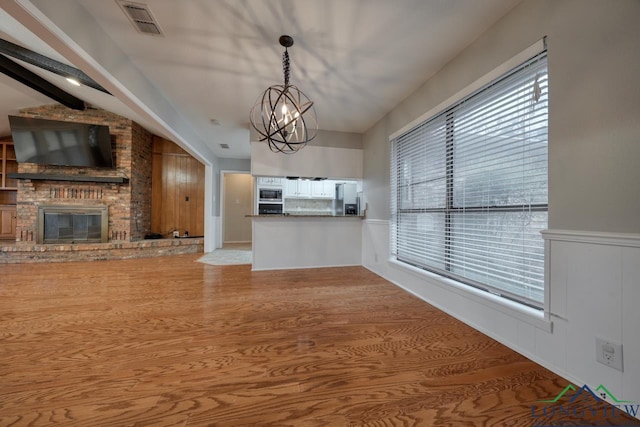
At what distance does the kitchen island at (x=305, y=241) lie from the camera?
392 centimetres

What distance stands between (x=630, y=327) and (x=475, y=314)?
907 millimetres

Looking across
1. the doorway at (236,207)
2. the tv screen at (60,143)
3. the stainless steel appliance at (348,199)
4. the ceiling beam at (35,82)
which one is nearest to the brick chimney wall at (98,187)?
the tv screen at (60,143)

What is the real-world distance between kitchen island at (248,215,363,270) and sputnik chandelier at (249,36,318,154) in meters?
1.22

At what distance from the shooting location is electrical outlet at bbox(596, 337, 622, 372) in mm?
1151

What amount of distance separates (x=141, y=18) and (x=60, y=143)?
4845mm

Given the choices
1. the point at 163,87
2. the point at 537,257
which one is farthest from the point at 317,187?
the point at 537,257

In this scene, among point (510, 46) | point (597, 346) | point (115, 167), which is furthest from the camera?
point (115, 167)

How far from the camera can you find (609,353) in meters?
1.18

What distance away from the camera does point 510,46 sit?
171 cm

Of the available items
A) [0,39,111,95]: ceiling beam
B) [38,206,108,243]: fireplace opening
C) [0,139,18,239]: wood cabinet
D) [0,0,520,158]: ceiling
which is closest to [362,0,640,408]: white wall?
[0,0,520,158]: ceiling

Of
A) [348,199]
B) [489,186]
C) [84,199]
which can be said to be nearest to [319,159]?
[348,199]

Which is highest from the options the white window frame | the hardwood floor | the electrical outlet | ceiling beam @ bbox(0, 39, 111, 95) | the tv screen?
ceiling beam @ bbox(0, 39, 111, 95)

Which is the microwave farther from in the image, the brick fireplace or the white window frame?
the white window frame

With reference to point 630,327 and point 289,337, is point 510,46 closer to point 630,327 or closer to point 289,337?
point 630,327
